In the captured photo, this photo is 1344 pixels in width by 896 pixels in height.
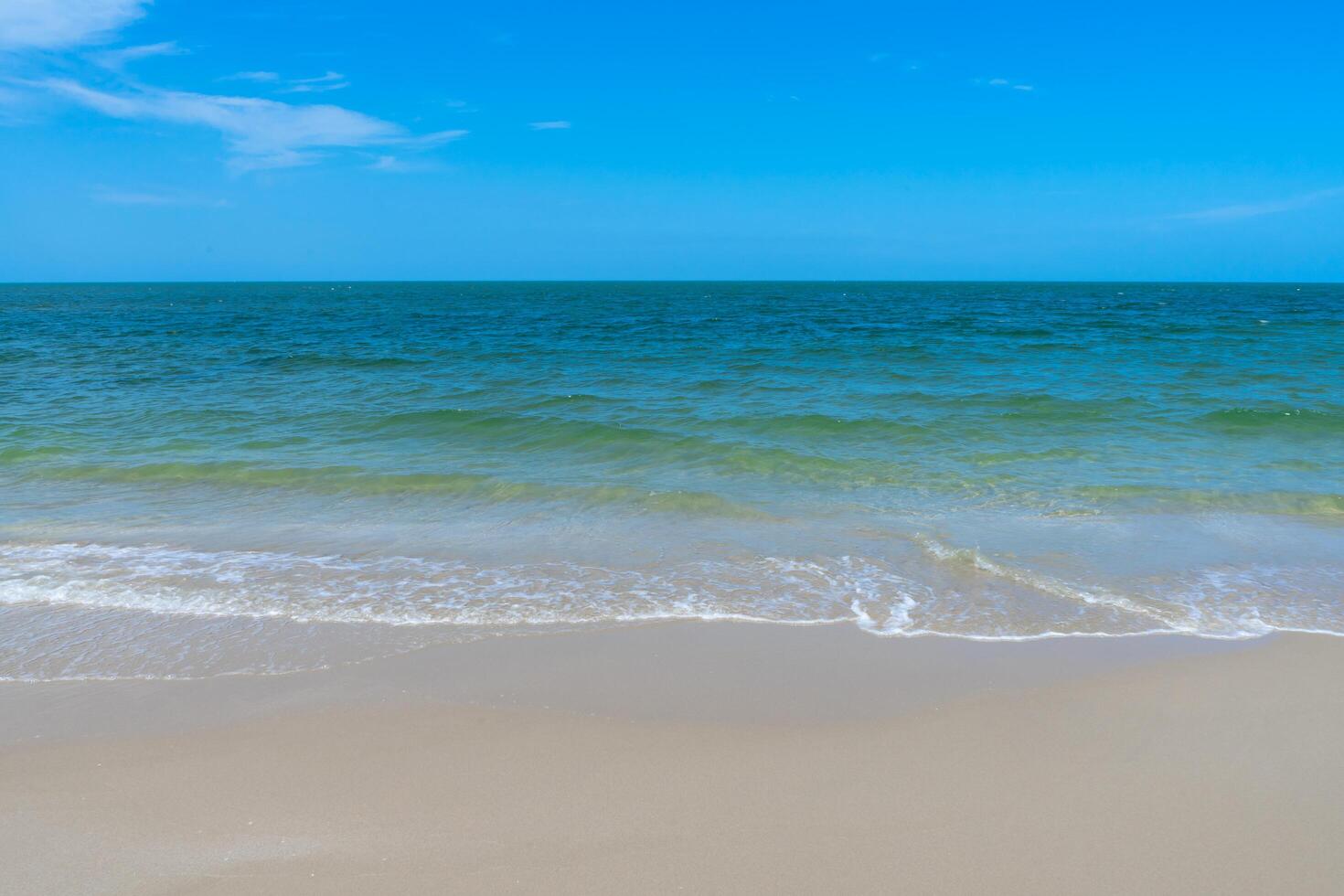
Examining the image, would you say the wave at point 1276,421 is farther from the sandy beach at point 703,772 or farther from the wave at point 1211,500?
the sandy beach at point 703,772

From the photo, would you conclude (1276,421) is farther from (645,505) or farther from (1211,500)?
(645,505)

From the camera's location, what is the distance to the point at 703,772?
3848 millimetres

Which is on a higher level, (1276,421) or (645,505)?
(1276,421)

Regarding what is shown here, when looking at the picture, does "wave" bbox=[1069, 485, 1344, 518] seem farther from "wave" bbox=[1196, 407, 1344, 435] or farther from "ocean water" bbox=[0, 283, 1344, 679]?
"wave" bbox=[1196, 407, 1344, 435]

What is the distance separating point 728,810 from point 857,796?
60cm

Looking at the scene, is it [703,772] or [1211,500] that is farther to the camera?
[1211,500]

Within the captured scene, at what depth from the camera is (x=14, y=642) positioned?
17.5 ft

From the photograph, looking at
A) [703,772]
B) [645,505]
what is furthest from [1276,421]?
[703,772]

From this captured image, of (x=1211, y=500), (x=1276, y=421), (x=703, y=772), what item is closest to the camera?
(x=703, y=772)

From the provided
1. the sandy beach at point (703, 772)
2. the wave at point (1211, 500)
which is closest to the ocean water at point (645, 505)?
the wave at point (1211, 500)

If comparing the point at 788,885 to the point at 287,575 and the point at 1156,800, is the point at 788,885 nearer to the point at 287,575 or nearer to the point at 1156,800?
the point at 1156,800

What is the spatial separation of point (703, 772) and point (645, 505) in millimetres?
5151

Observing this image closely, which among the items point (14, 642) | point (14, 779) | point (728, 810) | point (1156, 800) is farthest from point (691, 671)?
point (14, 642)

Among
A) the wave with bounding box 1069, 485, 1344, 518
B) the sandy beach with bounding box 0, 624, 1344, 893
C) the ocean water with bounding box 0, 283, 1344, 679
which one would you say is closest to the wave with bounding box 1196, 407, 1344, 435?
the ocean water with bounding box 0, 283, 1344, 679
